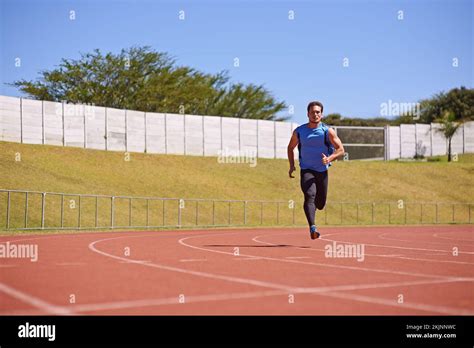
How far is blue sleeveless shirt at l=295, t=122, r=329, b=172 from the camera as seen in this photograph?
14430mm

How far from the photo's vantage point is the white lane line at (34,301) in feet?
19.4

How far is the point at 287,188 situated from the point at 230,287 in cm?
5014

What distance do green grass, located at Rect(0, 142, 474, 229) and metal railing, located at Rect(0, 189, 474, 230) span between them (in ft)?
0.34

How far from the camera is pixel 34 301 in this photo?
6.54 meters

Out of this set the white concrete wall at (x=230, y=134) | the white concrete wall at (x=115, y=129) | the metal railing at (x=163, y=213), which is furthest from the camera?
the white concrete wall at (x=230, y=134)

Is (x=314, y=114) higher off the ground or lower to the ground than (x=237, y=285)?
higher

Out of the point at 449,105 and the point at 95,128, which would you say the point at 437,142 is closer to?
the point at 449,105

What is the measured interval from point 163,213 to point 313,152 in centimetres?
2019

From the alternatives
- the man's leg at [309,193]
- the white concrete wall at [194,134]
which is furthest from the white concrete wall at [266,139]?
the man's leg at [309,193]

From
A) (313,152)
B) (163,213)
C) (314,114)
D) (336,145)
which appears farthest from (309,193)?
(163,213)

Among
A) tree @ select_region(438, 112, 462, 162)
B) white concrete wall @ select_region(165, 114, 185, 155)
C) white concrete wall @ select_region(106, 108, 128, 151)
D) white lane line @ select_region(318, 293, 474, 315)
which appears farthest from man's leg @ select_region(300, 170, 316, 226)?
tree @ select_region(438, 112, 462, 162)

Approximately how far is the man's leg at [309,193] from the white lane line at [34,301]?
24.8 ft

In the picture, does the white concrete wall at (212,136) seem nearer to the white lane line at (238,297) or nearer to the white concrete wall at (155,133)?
the white concrete wall at (155,133)

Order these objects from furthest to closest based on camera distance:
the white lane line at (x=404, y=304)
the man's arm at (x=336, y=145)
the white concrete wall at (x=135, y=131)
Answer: the white concrete wall at (x=135, y=131), the man's arm at (x=336, y=145), the white lane line at (x=404, y=304)
